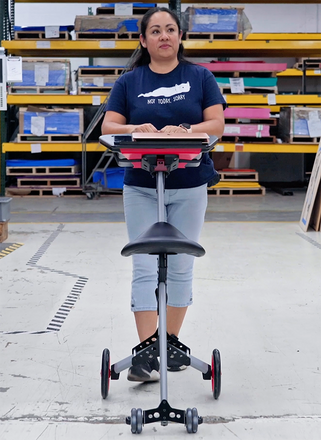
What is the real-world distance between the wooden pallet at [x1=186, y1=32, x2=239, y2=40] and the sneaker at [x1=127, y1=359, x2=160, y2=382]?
7.73 metres

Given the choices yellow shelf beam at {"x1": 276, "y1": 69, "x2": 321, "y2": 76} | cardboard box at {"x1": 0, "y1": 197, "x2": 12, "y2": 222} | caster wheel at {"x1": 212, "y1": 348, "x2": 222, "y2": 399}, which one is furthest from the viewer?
yellow shelf beam at {"x1": 276, "y1": 69, "x2": 321, "y2": 76}

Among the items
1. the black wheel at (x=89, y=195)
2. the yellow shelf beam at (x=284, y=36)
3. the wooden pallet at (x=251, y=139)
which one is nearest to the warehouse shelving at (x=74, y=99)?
the wooden pallet at (x=251, y=139)

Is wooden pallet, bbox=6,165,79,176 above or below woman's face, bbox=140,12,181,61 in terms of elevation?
below

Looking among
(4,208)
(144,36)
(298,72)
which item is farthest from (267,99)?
(144,36)

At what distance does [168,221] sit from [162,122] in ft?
1.46

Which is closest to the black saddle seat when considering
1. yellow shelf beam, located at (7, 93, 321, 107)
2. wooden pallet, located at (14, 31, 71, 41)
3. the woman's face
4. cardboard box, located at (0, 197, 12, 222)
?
the woman's face

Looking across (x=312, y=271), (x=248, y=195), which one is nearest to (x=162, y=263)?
(x=312, y=271)

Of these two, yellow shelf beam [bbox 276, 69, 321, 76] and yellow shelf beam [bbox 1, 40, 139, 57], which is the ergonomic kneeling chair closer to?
yellow shelf beam [bbox 1, 40, 139, 57]

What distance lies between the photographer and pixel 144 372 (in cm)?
269

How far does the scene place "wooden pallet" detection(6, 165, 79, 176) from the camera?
9.69 m

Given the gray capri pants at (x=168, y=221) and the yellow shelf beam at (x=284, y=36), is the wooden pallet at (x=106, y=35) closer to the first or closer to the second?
the yellow shelf beam at (x=284, y=36)

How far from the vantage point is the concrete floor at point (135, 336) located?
2.34m

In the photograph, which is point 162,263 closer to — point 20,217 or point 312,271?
point 312,271

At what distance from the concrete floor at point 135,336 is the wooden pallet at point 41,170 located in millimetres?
3239
